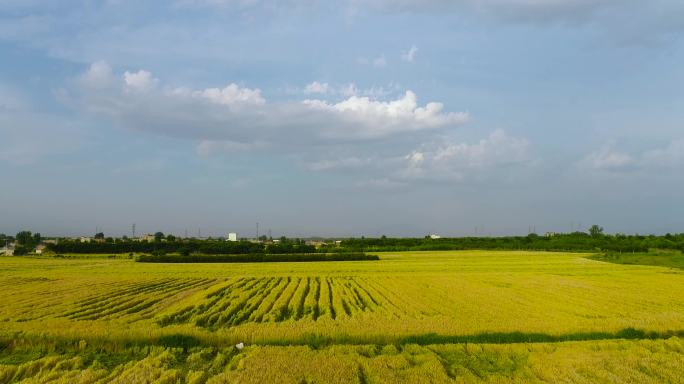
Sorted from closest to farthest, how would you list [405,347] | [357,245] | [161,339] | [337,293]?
1. [405,347]
2. [161,339]
3. [337,293]
4. [357,245]

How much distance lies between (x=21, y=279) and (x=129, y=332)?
28.7 m

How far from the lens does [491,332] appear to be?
16.5 meters

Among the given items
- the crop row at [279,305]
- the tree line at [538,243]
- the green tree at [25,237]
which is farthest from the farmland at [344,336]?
the green tree at [25,237]

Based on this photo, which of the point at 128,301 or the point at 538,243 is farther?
the point at 538,243

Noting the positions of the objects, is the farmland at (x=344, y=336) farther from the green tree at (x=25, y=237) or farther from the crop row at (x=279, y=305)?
the green tree at (x=25, y=237)

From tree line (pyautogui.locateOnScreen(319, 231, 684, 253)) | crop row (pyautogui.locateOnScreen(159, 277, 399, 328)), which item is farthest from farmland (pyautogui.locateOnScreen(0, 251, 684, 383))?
tree line (pyautogui.locateOnScreen(319, 231, 684, 253))

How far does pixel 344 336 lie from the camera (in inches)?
624

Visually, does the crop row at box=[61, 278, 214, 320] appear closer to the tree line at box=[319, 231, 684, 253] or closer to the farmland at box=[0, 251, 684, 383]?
the farmland at box=[0, 251, 684, 383]

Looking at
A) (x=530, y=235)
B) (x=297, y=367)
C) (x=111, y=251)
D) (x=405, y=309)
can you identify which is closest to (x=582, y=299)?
(x=405, y=309)

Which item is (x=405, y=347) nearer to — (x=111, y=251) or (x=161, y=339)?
(x=161, y=339)

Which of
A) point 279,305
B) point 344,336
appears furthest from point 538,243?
point 344,336

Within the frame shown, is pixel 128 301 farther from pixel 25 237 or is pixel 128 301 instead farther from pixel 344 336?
pixel 25 237

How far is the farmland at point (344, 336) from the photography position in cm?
1172

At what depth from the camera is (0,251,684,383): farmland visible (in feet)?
38.4
